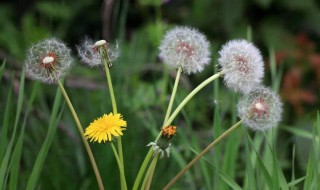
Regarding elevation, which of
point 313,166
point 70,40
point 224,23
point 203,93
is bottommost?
point 313,166

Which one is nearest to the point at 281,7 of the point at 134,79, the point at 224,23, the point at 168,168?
the point at 224,23

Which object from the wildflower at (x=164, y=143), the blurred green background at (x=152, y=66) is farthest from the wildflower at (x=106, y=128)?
the blurred green background at (x=152, y=66)

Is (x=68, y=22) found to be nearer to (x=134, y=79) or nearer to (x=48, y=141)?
(x=134, y=79)

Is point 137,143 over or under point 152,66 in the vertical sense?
under

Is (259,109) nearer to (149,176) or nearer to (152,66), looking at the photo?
(149,176)

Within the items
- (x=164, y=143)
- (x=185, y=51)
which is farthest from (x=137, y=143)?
(x=164, y=143)

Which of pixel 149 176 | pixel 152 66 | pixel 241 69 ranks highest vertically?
pixel 152 66

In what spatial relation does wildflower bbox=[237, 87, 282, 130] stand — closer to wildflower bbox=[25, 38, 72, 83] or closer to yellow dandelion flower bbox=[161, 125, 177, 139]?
yellow dandelion flower bbox=[161, 125, 177, 139]
